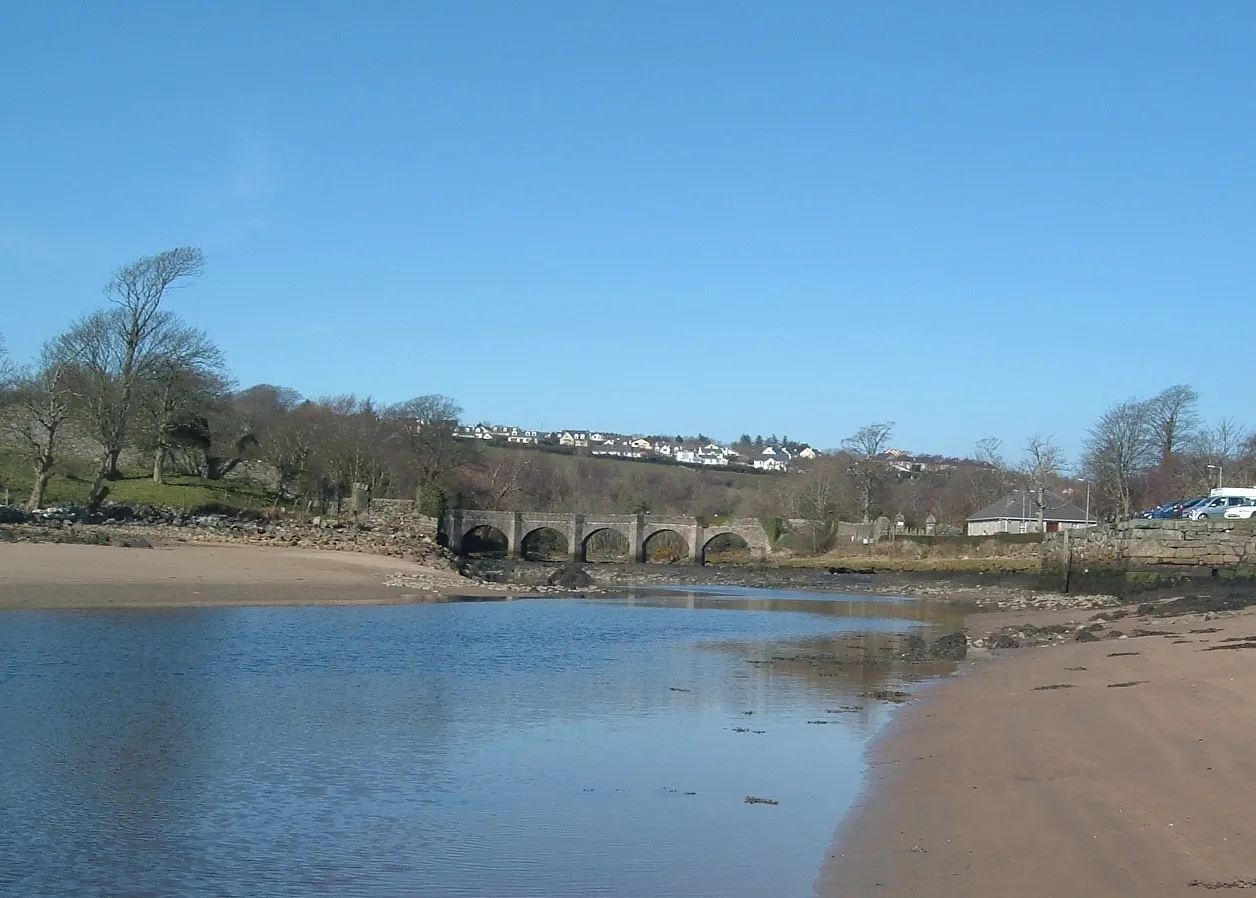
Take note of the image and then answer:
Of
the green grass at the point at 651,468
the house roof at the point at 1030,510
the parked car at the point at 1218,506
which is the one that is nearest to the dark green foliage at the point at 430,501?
the house roof at the point at 1030,510

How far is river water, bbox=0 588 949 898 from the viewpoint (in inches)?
316

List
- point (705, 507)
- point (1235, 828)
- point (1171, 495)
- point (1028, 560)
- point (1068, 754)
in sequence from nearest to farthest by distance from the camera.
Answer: point (1235, 828), point (1068, 754), point (1028, 560), point (1171, 495), point (705, 507)

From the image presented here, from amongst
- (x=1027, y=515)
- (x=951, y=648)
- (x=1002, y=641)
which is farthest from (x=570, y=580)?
(x=1027, y=515)

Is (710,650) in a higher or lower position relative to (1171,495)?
lower

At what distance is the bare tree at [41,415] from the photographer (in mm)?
41250

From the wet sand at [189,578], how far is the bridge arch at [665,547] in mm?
43406

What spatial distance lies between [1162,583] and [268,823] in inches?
1486

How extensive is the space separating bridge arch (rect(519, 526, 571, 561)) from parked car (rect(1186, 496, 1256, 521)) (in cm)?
4201

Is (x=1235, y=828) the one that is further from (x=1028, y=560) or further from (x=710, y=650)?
(x=1028, y=560)

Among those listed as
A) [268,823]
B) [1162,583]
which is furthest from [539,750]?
[1162,583]

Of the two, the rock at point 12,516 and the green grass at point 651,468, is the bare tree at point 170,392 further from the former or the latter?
the green grass at point 651,468

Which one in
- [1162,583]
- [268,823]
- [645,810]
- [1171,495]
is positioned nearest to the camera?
[268,823]

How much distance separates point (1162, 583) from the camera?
3984 cm

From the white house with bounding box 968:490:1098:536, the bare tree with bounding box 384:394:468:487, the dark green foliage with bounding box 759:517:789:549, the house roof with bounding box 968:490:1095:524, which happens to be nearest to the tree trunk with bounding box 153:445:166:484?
the bare tree with bounding box 384:394:468:487
